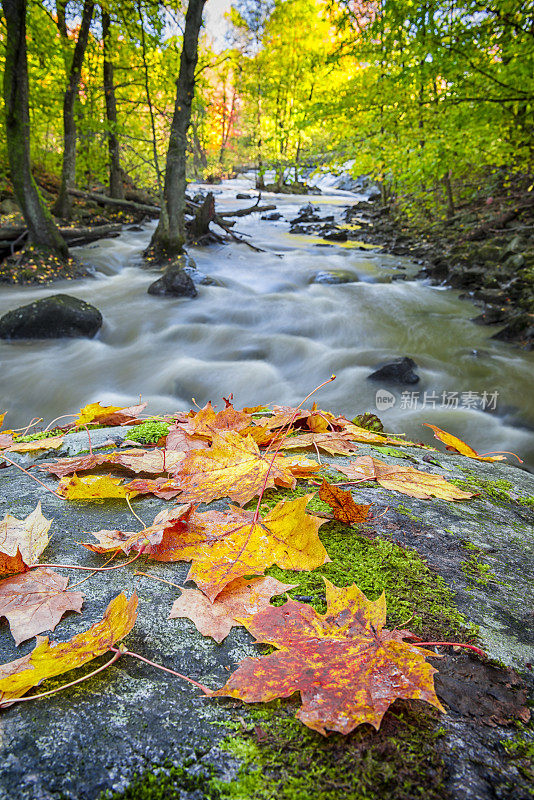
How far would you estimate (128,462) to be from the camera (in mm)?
1516

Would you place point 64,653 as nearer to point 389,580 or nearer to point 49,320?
point 389,580

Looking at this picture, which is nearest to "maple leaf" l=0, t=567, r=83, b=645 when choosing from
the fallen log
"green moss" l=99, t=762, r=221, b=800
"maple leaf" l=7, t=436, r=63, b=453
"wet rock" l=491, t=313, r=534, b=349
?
"green moss" l=99, t=762, r=221, b=800

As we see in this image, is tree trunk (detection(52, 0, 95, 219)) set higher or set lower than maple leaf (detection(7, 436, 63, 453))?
higher

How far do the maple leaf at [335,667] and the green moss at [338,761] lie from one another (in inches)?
1.1

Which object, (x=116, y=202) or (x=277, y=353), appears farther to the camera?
(x=116, y=202)

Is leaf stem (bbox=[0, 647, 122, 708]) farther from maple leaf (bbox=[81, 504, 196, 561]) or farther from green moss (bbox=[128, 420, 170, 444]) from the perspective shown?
green moss (bbox=[128, 420, 170, 444])

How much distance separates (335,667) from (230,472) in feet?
2.44

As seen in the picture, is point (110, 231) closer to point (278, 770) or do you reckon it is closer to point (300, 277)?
point (300, 277)

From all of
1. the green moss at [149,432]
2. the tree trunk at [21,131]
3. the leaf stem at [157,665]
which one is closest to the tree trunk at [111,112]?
the tree trunk at [21,131]

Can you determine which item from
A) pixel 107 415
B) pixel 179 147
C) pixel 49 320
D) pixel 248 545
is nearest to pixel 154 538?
pixel 248 545

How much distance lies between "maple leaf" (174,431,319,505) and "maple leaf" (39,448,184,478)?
0.10 metres

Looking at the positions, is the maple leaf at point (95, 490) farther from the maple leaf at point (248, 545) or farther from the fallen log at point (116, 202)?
the fallen log at point (116, 202)

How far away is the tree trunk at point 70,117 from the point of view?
10523 millimetres

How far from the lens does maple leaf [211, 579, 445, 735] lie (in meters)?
0.57
